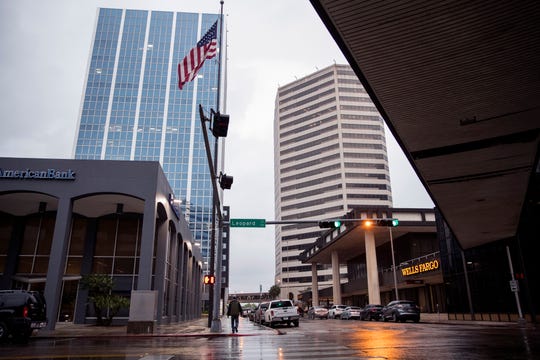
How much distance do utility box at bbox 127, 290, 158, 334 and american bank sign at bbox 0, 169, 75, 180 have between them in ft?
26.2

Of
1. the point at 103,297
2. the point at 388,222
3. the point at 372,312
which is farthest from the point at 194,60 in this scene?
the point at 372,312

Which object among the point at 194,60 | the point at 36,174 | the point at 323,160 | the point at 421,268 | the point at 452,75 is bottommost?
the point at 421,268

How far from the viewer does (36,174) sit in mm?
23000

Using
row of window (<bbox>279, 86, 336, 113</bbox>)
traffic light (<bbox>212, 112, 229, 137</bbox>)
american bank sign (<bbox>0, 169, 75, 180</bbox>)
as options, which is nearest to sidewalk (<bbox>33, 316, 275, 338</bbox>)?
american bank sign (<bbox>0, 169, 75, 180</bbox>)

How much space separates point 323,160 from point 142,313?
115 meters

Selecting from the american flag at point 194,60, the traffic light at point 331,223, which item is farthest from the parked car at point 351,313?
the american flag at point 194,60

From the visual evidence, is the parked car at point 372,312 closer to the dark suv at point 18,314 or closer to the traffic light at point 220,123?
the dark suv at point 18,314

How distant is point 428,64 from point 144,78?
12001cm

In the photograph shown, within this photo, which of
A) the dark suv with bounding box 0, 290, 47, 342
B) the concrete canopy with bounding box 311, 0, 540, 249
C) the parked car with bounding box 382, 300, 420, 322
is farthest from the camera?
the parked car with bounding box 382, 300, 420, 322

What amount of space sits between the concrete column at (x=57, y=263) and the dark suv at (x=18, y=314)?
508 cm

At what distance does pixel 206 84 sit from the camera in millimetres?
118625

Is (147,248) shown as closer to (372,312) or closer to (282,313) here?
(282,313)

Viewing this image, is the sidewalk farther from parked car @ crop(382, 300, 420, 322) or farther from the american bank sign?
parked car @ crop(382, 300, 420, 322)

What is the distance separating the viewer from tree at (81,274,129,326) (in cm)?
2480
